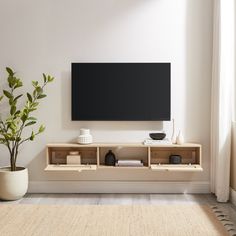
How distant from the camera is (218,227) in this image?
305 centimetres

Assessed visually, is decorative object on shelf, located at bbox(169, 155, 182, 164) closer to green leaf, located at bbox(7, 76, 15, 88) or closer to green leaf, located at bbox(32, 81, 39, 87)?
green leaf, located at bbox(32, 81, 39, 87)

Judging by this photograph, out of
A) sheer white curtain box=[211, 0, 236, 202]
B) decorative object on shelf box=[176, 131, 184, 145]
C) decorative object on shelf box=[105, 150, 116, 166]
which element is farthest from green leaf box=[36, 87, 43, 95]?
sheer white curtain box=[211, 0, 236, 202]

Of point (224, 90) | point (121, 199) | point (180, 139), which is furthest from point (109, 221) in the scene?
point (224, 90)

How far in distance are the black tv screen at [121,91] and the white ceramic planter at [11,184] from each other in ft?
2.85

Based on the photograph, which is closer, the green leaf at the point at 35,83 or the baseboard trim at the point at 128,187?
the green leaf at the point at 35,83

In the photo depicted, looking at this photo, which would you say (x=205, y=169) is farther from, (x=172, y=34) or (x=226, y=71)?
(x=172, y=34)

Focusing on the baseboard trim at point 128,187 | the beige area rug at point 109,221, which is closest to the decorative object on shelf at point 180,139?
the baseboard trim at point 128,187

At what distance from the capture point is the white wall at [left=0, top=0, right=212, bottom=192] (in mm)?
4371

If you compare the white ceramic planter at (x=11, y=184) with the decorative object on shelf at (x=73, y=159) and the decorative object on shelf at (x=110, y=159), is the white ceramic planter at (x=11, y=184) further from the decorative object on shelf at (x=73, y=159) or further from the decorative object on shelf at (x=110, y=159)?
the decorative object on shelf at (x=110, y=159)

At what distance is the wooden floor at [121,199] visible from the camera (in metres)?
4.08

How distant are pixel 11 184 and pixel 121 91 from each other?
152 cm

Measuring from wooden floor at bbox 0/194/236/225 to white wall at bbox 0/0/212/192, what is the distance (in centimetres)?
56

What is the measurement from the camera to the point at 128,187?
447cm

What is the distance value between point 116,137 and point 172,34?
4.25 feet
